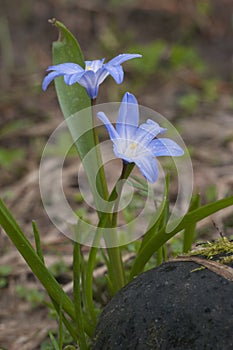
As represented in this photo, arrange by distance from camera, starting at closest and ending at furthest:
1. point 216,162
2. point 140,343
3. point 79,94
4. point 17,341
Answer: point 140,343 → point 79,94 → point 17,341 → point 216,162

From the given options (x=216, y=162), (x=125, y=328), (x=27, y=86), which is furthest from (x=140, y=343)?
(x=27, y=86)

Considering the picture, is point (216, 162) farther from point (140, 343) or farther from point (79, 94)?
point (140, 343)

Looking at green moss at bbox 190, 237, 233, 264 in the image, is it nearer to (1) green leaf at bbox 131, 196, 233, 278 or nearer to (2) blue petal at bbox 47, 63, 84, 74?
(1) green leaf at bbox 131, 196, 233, 278

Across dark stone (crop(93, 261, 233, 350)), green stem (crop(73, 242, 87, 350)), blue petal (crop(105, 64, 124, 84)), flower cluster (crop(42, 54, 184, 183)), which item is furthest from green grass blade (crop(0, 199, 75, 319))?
blue petal (crop(105, 64, 124, 84))

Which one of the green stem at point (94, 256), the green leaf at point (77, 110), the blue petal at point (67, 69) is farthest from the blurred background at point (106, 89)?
the blue petal at point (67, 69)

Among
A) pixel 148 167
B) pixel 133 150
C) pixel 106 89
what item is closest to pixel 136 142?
pixel 133 150

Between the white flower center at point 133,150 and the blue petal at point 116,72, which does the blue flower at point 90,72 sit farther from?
the white flower center at point 133,150

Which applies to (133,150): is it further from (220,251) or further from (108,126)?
(220,251)
